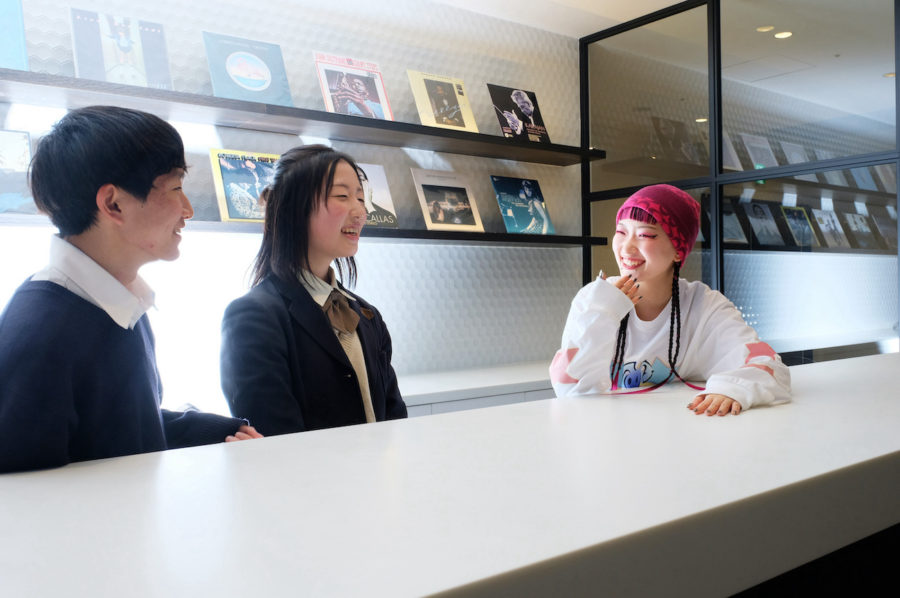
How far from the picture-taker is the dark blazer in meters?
1.41

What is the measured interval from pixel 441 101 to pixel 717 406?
2542mm

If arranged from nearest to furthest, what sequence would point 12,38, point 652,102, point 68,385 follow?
point 68,385, point 12,38, point 652,102

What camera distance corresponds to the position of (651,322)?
5.45 ft

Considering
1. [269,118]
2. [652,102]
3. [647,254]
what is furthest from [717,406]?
[652,102]

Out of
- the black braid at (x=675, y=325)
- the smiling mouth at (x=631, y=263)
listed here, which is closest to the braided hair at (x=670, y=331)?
the black braid at (x=675, y=325)

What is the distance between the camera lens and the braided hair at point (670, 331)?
158cm

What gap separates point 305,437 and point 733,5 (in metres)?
3.33

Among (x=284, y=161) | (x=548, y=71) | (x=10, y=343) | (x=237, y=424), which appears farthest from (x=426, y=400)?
(x=548, y=71)

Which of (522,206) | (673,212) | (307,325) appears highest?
(522,206)

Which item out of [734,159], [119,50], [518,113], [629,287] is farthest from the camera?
[518,113]

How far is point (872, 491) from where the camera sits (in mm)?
725

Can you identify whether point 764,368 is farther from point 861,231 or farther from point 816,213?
point 816,213

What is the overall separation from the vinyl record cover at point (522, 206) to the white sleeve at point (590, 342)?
6.48 ft

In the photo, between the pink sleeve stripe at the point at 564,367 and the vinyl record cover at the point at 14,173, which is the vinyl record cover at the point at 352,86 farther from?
the pink sleeve stripe at the point at 564,367
